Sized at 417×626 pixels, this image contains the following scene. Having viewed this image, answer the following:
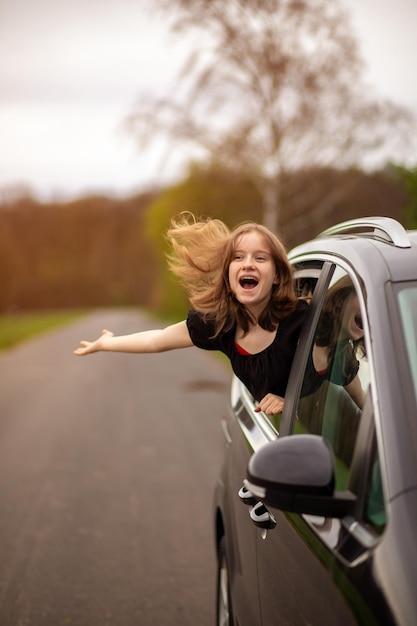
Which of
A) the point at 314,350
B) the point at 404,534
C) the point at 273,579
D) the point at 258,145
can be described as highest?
the point at 258,145

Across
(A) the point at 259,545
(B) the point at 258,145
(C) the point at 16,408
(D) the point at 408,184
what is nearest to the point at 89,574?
(A) the point at 259,545

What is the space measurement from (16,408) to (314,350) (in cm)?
1014

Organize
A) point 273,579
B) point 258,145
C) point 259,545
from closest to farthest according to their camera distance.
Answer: point 273,579 < point 259,545 < point 258,145

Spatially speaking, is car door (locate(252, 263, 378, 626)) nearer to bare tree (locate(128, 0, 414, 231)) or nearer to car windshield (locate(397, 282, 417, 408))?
car windshield (locate(397, 282, 417, 408))

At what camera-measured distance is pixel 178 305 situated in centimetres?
4659

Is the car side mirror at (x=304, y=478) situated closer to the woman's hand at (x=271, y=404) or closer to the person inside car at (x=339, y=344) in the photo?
the person inside car at (x=339, y=344)

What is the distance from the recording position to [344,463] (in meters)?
2.10

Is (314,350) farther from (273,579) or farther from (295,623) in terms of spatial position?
(295,623)

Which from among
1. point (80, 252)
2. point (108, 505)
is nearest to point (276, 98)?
point (108, 505)

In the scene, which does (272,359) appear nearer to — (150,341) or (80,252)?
(150,341)

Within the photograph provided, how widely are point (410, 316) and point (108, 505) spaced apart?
508 centimetres

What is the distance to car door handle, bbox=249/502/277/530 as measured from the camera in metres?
2.54

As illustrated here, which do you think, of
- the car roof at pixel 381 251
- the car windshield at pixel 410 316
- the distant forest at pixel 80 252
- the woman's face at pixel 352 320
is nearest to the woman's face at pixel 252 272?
the car roof at pixel 381 251

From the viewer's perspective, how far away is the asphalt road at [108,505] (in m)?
4.77
